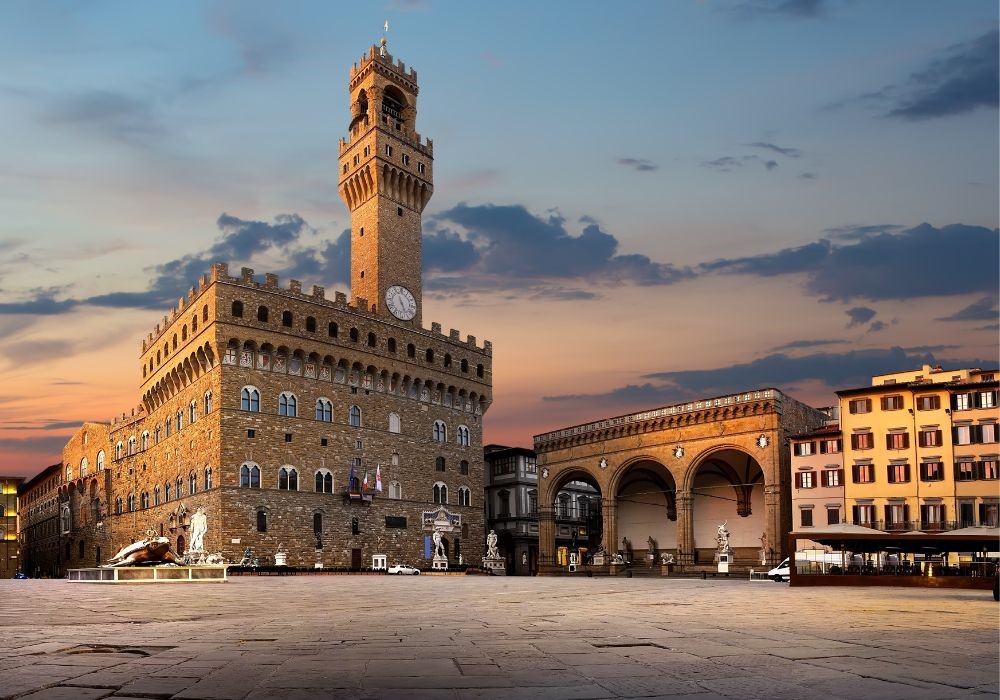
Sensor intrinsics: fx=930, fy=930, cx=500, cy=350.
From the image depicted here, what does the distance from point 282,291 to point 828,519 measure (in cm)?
3429

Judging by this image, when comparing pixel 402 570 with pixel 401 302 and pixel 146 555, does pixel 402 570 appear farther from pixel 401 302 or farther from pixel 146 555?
pixel 146 555

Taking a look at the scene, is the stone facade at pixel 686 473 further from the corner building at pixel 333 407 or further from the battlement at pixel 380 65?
the battlement at pixel 380 65

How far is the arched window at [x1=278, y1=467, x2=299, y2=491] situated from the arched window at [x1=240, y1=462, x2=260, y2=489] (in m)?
1.49

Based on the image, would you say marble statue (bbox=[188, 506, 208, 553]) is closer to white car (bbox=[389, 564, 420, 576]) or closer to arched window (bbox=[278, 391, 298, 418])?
arched window (bbox=[278, 391, 298, 418])

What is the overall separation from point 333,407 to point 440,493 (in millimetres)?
10618

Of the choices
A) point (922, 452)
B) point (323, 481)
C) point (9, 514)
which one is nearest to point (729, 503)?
point (922, 452)

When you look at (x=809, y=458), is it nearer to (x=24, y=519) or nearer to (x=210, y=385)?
(x=210, y=385)

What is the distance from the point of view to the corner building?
54188 millimetres

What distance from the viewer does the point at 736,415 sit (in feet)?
175

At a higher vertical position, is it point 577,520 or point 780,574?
point 780,574

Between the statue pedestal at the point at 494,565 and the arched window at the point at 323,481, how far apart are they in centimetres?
1236

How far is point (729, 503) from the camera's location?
58.8 metres

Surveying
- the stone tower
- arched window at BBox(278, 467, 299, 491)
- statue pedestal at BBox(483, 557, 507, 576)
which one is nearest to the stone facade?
statue pedestal at BBox(483, 557, 507, 576)

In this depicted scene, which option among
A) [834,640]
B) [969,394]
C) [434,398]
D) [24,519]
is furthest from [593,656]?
[24,519]
